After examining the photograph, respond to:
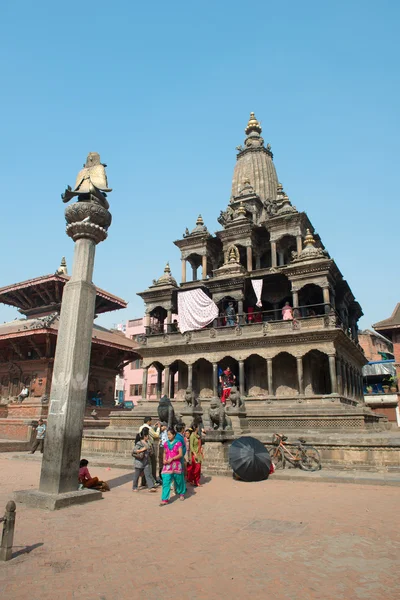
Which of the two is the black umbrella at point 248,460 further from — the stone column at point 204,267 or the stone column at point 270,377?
the stone column at point 204,267

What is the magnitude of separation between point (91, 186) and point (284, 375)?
2219 centimetres

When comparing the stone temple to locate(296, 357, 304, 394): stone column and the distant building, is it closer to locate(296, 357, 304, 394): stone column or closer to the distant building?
locate(296, 357, 304, 394): stone column

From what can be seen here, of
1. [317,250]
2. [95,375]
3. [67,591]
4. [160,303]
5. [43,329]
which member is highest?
[317,250]

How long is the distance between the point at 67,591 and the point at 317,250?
2801 cm

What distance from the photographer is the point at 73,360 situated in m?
9.32

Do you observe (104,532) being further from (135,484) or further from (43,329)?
(43,329)

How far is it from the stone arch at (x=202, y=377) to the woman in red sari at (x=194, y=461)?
20.0 meters

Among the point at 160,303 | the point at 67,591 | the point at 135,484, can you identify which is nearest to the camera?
the point at 67,591

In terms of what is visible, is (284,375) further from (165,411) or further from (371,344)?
(371,344)

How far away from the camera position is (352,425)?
20312 millimetres

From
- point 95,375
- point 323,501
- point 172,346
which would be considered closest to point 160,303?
point 172,346

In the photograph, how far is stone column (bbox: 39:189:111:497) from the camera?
8773mm

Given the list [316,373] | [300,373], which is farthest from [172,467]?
[316,373]

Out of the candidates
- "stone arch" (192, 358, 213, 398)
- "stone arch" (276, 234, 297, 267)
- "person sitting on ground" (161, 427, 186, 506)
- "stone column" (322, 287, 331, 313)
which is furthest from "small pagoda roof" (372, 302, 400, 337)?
"person sitting on ground" (161, 427, 186, 506)
